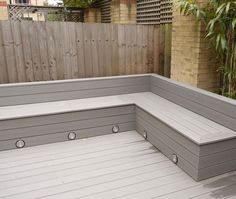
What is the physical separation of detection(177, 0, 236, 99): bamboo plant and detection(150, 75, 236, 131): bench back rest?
43 centimetres

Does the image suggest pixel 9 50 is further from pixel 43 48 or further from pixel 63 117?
pixel 63 117

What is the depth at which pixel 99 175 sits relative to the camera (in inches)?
91.0

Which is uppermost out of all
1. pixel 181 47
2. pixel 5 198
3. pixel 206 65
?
pixel 181 47

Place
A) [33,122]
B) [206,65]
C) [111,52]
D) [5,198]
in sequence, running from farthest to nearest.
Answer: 1. [111,52]
2. [206,65]
3. [33,122]
4. [5,198]

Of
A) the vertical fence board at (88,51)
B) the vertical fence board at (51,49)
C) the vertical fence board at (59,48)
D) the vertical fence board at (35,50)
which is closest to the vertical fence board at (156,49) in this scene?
the vertical fence board at (88,51)

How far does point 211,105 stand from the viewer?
261 cm

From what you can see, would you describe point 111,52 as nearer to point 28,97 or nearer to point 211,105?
point 28,97

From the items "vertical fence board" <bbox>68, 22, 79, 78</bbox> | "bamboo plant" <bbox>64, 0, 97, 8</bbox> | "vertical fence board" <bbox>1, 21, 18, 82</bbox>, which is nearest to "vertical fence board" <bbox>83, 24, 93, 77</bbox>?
"vertical fence board" <bbox>68, 22, 79, 78</bbox>

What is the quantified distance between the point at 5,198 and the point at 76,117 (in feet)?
4.15

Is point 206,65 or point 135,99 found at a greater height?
point 206,65

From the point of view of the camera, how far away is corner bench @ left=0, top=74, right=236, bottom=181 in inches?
87.5

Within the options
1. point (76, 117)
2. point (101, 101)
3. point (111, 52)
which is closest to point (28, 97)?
point (76, 117)

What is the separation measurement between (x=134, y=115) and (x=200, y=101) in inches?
36.5

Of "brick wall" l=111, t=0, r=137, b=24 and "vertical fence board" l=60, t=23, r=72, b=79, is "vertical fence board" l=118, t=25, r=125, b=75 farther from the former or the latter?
"brick wall" l=111, t=0, r=137, b=24
